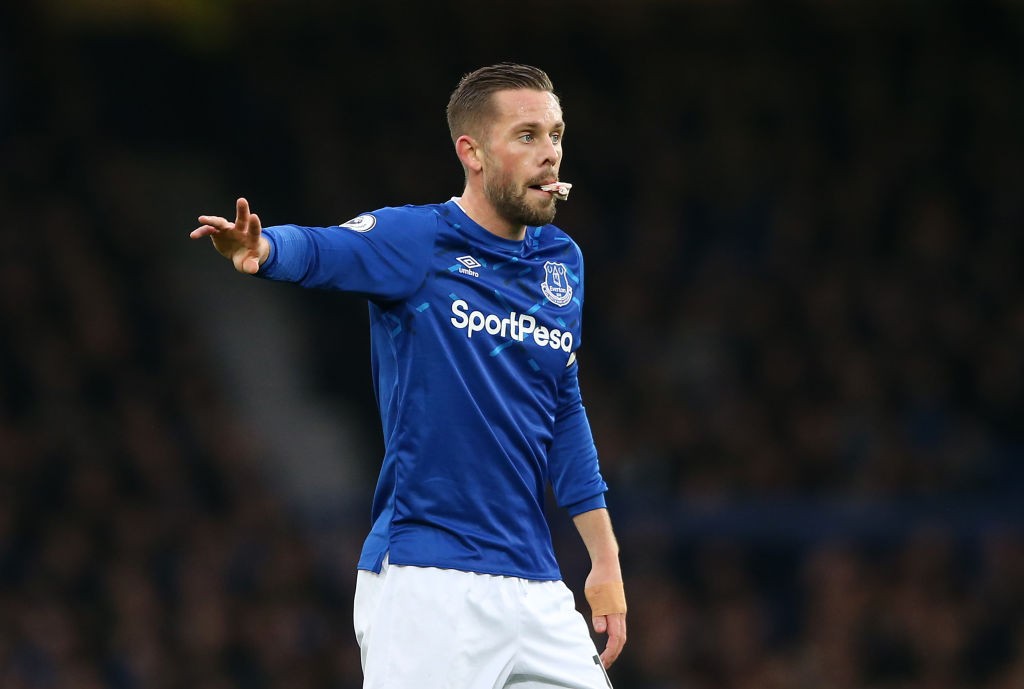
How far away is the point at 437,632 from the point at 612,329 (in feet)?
28.2

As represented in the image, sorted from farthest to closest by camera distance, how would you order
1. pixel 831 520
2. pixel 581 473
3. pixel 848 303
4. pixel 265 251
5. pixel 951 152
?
pixel 951 152, pixel 848 303, pixel 831 520, pixel 581 473, pixel 265 251

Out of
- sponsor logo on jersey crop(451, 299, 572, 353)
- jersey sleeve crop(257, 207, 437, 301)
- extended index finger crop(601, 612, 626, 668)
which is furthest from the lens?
extended index finger crop(601, 612, 626, 668)

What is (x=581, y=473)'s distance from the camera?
4.16m

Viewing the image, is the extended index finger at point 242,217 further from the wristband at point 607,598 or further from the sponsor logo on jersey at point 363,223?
the wristband at point 607,598

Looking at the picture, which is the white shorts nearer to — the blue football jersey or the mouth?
the blue football jersey

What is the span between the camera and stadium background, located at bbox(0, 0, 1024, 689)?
1001 centimetres

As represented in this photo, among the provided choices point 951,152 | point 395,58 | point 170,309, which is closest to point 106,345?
point 170,309

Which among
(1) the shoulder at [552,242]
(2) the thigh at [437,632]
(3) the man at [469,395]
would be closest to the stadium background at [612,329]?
(1) the shoulder at [552,242]

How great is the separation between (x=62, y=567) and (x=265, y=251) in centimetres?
767

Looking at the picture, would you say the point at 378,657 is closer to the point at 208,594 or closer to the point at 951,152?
the point at 208,594

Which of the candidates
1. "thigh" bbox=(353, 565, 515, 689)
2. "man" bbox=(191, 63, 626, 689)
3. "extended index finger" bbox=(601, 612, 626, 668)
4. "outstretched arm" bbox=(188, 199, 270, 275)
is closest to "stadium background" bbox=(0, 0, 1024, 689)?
"extended index finger" bbox=(601, 612, 626, 668)

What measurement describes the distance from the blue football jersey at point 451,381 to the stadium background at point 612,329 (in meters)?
6.04

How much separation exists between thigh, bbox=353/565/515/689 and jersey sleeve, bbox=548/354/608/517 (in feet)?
1.67

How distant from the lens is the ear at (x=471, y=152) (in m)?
3.94
